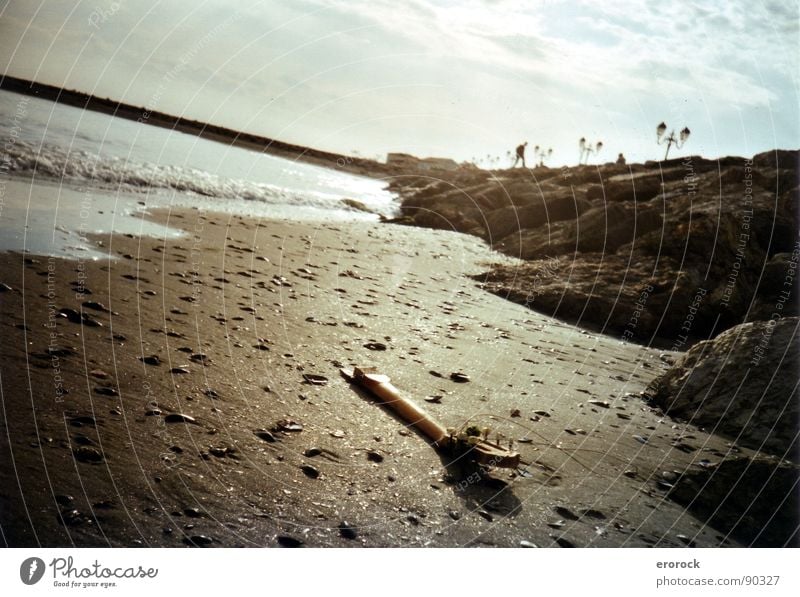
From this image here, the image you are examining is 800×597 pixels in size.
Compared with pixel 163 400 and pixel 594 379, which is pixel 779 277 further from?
pixel 163 400

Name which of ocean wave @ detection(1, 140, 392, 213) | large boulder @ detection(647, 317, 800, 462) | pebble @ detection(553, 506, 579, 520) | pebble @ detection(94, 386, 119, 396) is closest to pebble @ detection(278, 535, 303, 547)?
pebble @ detection(94, 386, 119, 396)

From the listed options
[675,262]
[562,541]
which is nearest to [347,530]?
[562,541]

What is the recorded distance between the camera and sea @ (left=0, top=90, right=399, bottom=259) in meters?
5.87

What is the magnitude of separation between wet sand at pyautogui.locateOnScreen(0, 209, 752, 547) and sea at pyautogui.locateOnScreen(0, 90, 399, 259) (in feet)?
2.43

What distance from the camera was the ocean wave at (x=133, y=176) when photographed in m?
8.78

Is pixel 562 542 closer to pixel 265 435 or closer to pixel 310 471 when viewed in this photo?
pixel 310 471

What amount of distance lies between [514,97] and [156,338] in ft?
13.1

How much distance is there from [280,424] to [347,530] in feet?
2.94

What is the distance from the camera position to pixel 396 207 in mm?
20797

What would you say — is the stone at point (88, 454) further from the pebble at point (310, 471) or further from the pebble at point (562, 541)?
the pebble at point (562, 541)

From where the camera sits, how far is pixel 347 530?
2592 millimetres

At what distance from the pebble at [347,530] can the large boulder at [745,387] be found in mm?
3431
